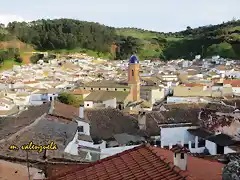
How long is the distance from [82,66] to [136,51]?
3653 cm

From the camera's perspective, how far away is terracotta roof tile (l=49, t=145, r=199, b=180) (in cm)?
508

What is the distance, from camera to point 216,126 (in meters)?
19.1

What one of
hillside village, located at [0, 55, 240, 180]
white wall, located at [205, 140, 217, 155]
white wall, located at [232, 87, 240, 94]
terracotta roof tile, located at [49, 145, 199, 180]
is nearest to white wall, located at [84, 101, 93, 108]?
hillside village, located at [0, 55, 240, 180]

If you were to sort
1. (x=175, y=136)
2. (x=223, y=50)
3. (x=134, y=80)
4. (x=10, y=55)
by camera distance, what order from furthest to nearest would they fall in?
(x=223, y=50), (x=10, y=55), (x=134, y=80), (x=175, y=136)

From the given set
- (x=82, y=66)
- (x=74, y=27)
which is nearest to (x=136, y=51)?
(x=74, y=27)

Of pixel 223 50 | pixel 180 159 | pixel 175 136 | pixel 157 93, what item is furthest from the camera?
pixel 223 50

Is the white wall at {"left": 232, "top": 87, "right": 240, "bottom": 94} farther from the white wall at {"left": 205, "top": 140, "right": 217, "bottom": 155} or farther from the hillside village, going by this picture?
the white wall at {"left": 205, "top": 140, "right": 217, "bottom": 155}

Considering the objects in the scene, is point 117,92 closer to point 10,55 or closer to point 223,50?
point 10,55

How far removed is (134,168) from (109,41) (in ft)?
358

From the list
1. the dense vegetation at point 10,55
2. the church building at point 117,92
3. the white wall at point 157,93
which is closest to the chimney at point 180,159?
the church building at point 117,92

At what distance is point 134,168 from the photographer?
5.50m

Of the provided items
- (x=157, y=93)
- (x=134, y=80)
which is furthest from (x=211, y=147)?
(x=157, y=93)

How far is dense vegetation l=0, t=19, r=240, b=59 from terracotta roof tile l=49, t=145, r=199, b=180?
296 ft

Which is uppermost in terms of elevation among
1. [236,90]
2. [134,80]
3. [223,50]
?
[223,50]
